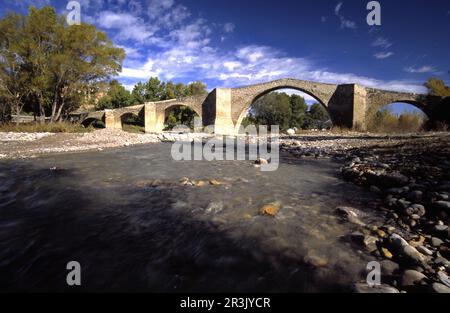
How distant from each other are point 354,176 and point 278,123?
3923cm

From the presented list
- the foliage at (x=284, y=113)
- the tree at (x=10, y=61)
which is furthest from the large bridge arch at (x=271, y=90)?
the tree at (x=10, y=61)


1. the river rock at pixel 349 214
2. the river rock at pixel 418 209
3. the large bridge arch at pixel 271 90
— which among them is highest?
the large bridge arch at pixel 271 90

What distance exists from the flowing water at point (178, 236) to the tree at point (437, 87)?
4372 centimetres

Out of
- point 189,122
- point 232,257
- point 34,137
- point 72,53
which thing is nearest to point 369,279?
point 232,257

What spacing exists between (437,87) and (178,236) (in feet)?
155

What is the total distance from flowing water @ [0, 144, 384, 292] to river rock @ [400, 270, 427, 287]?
0.82 ft

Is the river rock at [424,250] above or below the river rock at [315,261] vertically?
above

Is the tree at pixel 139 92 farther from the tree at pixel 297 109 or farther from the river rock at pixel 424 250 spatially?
the river rock at pixel 424 250

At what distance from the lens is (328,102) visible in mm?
23516

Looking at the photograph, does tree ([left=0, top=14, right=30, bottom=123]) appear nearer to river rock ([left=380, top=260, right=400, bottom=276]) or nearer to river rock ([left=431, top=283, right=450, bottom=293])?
river rock ([left=380, top=260, right=400, bottom=276])

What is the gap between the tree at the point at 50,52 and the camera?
18.5m

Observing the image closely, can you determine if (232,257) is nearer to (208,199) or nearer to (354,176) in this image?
(208,199)

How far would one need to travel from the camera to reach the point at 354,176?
445cm

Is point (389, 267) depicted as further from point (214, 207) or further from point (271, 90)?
point (271, 90)
